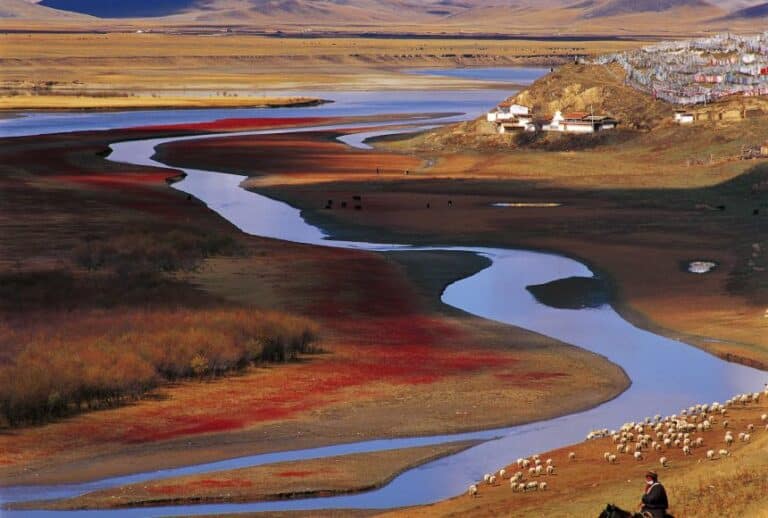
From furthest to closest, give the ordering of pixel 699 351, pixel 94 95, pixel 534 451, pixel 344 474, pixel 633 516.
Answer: pixel 94 95 → pixel 699 351 → pixel 534 451 → pixel 344 474 → pixel 633 516

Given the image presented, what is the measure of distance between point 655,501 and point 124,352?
1695 cm

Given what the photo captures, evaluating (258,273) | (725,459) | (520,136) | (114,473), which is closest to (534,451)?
(725,459)

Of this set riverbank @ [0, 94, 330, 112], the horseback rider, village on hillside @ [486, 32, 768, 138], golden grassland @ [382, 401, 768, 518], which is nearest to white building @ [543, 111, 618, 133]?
village on hillside @ [486, 32, 768, 138]

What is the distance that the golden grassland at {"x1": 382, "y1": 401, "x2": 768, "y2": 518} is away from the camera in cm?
2175

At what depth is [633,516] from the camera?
20.0 meters

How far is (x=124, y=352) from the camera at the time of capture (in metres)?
34.4

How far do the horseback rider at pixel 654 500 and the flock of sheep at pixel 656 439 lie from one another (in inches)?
208

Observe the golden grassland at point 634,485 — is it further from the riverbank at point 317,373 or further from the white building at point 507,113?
the white building at point 507,113

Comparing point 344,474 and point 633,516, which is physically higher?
point 633,516

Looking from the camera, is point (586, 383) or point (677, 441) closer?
point (677, 441)

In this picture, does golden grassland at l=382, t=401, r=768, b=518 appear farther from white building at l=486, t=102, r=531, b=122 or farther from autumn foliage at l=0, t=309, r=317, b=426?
white building at l=486, t=102, r=531, b=122

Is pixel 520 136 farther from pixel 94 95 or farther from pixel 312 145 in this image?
pixel 94 95

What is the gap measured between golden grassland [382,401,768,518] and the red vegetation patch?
314ft

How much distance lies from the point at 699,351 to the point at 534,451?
10.8m
